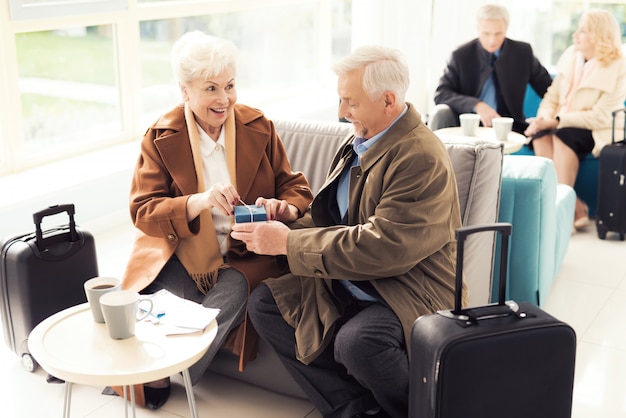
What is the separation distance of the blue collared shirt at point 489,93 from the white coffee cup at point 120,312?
3219mm

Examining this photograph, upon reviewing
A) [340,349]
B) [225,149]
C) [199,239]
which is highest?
[225,149]

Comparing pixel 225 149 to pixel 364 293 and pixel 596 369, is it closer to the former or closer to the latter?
pixel 364 293

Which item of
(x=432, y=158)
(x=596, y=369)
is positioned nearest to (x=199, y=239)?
(x=432, y=158)

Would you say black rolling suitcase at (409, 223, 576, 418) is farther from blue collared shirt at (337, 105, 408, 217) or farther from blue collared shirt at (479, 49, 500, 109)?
blue collared shirt at (479, 49, 500, 109)

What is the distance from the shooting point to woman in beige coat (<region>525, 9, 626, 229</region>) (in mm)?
4473

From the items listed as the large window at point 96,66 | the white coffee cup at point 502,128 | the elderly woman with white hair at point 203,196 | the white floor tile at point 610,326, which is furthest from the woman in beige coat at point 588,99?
the elderly woman with white hair at point 203,196

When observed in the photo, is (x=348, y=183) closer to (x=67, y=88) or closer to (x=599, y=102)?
(x=599, y=102)

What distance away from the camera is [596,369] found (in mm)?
2920

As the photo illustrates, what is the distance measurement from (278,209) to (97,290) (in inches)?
26.6

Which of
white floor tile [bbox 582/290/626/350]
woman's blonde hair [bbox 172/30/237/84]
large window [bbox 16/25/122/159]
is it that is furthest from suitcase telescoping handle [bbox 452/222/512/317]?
large window [bbox 16/25/122/159]

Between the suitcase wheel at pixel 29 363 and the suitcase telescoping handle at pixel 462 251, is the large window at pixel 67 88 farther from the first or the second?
the suitcase telescoping handle at pixel 462 251

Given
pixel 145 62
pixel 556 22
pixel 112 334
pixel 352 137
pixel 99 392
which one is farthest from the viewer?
pixel 556 22

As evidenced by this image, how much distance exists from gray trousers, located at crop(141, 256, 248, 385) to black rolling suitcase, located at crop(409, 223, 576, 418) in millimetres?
787

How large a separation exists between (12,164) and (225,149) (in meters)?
2.12
